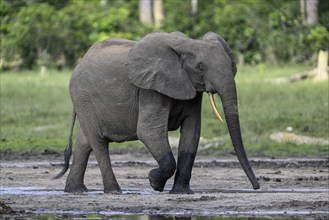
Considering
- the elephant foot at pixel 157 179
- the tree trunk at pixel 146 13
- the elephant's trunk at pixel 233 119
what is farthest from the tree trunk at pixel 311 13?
the elephant's trunk at pixel 233 119

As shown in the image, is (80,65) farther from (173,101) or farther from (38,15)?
(38,15)

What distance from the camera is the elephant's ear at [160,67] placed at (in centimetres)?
1337

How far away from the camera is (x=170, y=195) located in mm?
13195

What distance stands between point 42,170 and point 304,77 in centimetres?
1409

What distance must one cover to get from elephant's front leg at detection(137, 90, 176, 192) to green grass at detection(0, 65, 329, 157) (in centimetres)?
698

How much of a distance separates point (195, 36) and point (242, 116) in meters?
17.4

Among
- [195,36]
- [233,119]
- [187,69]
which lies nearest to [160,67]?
[187,69]

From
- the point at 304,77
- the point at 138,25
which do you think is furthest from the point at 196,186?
the point at 138,25

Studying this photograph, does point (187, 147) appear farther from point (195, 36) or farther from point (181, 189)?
point (195, 36)

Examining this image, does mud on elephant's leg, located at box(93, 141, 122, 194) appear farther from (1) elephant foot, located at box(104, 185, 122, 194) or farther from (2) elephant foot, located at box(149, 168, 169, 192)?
(2) elephant foot, located at box(149, 168, 169, 192)

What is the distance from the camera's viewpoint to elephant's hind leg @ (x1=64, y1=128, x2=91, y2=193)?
14.4 m

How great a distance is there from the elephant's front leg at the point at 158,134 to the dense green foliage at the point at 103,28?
2059 cm

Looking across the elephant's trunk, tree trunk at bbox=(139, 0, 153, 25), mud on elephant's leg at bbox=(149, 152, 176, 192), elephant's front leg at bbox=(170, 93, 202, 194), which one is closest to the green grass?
elephant's front leg at bbox=(170, 93, 202, 194)

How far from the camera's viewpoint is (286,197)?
12523 millimetres
